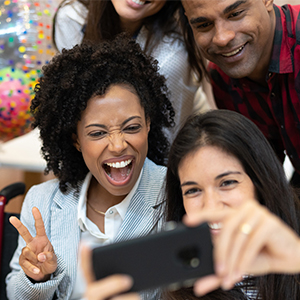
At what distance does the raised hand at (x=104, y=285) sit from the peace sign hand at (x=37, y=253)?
57cm

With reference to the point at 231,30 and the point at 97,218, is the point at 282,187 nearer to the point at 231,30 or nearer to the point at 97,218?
the point at 231,30

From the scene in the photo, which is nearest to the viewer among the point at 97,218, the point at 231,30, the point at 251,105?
the point at 231,30

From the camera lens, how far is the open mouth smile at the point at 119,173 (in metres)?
1.46

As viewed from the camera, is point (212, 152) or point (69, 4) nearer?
point (212, 152)

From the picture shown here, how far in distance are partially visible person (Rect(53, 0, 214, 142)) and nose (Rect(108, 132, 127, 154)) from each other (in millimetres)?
482

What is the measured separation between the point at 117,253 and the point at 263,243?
0.25 meters

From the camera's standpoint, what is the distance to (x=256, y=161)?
1.20 meters

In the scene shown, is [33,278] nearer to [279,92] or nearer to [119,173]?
[119,173]

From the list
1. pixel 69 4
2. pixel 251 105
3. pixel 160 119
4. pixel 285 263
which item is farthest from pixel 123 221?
pixel 69 4

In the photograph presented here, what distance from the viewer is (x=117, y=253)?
0.70 m

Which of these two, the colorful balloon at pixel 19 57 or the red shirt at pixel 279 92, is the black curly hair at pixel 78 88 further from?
the red shirt at pixel 279 92

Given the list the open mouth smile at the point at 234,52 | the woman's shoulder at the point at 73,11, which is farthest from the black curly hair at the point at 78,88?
the woman's shoulder at the point at 73,11

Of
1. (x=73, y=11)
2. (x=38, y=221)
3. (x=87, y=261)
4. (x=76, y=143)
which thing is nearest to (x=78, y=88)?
(x=76, y=143)

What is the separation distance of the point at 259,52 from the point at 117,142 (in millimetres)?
609
